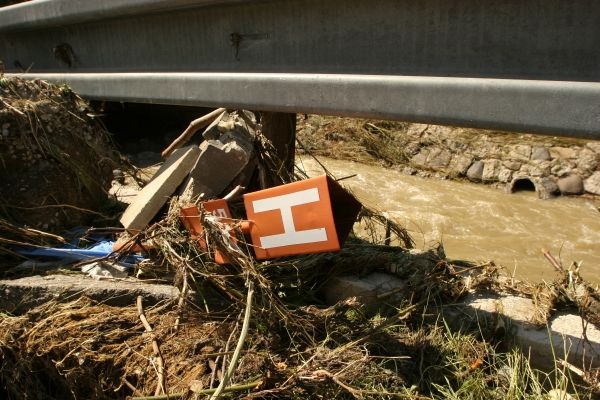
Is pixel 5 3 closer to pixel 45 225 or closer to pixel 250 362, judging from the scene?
pixel 45 225

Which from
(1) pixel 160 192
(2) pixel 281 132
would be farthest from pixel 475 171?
(1) pixel 160 192

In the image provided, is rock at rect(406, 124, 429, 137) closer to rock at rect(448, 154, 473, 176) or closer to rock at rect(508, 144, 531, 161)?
rock at rect(448, 154, 473, 176)

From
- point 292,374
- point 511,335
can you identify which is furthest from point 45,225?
point 511,335

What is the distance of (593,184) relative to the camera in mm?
7738

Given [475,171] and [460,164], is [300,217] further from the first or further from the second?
[460,164]

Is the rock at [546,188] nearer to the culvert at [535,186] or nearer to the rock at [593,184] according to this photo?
the culvert at [535,186]

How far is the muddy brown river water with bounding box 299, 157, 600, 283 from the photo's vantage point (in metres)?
Answer: 5.13

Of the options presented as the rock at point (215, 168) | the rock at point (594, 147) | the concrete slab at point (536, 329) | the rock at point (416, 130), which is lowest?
the rock at point (594, 147)

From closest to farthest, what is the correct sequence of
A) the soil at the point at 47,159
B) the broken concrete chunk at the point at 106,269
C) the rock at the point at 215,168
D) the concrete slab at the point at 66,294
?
the concrete slab at the point at 66,294, the broken concrete chunk at the point at 106,269, the rock at the point at 215,168, the soil at the point at 47,159

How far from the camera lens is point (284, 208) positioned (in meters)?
2.22

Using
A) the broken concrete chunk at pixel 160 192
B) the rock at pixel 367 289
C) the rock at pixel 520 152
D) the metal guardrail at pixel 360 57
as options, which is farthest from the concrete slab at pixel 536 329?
the rock at pixel 520 152

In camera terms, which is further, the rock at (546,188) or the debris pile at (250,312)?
the rock at (546,188)

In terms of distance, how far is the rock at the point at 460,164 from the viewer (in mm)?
8680

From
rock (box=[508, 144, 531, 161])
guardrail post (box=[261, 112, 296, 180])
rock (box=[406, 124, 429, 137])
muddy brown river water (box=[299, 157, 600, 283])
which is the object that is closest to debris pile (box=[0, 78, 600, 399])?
guardrail post (box=[261, 112, 296, 180])
